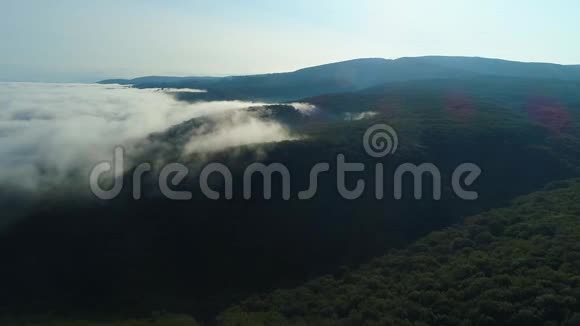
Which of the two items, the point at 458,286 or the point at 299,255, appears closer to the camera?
the point at 458,286

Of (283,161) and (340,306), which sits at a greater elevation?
(283,161)

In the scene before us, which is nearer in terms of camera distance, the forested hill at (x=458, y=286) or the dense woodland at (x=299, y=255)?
the forested hill at (x=458, y=286)

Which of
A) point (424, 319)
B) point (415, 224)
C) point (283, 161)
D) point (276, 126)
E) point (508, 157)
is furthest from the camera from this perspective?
point (276, 126)

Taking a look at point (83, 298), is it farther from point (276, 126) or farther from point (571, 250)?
point (276, 126)

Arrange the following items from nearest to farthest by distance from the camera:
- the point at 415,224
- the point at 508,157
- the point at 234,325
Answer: the point at 234,325 < the point at 415,224 < the point at 508,157

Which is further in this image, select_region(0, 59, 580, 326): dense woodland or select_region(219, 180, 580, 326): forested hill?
select_region(0, 59, 580, 326): dense woodland

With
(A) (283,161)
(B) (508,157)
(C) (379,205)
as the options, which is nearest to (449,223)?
(C) (379,205)

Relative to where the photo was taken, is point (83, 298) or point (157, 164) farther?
point (157, 164)

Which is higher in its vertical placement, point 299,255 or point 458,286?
point 458,286
